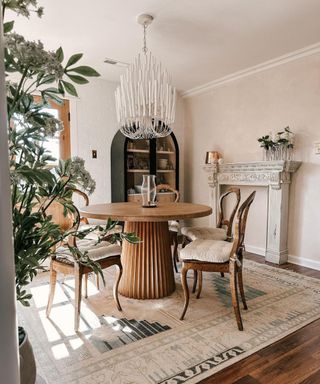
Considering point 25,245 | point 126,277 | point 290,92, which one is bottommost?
point 126,277

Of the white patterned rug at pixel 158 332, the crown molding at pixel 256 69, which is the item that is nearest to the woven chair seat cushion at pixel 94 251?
the white patterned rug at pixel 158 332

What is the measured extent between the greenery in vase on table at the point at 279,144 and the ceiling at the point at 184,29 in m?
0.94

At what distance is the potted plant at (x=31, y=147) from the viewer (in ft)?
2.19

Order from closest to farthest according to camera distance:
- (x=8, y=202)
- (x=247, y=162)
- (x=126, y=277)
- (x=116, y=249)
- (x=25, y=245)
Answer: (x=8, y=202)
(x=25, y=245)
(x=116, y=249)
(x=126, y=277)
(x=247, y=162)

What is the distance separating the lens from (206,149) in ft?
14.9

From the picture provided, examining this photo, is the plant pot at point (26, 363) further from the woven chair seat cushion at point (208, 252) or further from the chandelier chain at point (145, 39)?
the chandelier chain at point (145, 39)

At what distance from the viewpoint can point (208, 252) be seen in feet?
6.46

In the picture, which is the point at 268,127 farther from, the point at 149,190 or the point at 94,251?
the point at 94,251

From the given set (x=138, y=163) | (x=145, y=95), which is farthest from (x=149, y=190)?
(x=138, y=163)

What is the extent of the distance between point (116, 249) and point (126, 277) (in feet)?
1.35

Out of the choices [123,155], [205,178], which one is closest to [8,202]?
[123,155]

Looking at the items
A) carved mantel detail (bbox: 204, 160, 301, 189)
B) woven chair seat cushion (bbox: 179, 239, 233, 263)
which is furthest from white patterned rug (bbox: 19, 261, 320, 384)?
carved mantel detail (bbox: 204, 160, 301, 189)

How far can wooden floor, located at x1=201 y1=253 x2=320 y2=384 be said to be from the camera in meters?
1.42

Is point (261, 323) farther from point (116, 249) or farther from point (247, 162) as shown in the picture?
point (247, 162)
